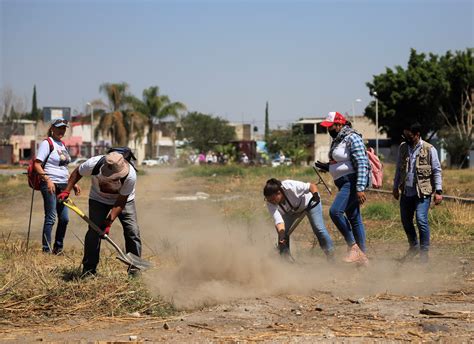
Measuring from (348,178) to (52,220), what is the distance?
378 cm

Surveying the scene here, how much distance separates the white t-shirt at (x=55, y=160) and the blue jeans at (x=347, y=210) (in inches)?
138

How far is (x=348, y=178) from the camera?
25.1ft

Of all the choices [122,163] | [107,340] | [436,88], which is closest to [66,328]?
[107,340]

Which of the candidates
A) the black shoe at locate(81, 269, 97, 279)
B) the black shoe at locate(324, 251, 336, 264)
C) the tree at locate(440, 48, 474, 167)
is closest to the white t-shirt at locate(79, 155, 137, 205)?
the black shoe at locate(81, 269, 97, 279)

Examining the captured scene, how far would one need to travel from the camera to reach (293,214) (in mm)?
7625

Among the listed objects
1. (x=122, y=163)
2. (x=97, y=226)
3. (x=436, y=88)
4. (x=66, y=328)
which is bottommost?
(x=66, y=328)

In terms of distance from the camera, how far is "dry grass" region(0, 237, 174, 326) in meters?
5.65

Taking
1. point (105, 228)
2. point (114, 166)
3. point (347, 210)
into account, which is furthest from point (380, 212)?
point (114, 166)

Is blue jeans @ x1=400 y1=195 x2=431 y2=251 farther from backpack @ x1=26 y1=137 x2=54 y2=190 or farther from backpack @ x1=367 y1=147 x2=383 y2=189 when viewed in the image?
backpack @ x1=26 y1=137 x2=54 y2=190

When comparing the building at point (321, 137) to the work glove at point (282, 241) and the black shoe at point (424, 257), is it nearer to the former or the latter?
the black shoe at point (424, 257)

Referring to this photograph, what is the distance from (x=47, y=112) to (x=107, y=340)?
3474 inches

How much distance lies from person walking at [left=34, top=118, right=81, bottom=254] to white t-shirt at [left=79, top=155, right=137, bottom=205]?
1884 millimetres

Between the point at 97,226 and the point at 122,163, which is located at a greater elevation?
the point at 122,163

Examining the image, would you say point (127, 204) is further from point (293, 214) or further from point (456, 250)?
point (456, 250)
